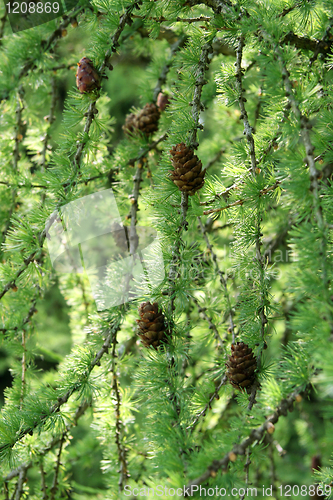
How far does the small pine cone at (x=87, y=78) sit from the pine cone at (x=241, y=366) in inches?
19.0

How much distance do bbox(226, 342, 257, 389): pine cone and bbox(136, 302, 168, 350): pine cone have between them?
103mm

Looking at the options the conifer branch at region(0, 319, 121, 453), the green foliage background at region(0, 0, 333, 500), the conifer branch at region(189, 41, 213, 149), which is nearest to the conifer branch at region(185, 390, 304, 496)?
the green foliage background at region(0, 0, 333, 500)

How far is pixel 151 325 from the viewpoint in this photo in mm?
550

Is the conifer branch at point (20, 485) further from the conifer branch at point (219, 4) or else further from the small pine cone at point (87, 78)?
the conifer branch at point (219, 4)

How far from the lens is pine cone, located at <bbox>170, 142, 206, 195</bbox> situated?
0.56 m

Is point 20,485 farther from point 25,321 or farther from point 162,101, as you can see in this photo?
point 162,101

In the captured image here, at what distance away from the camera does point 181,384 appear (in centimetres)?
53

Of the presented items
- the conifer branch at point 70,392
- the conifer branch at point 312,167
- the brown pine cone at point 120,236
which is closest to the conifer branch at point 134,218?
the brown pine cone at point 120,236

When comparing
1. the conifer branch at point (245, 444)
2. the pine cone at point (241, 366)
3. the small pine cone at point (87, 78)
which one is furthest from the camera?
the small pine cone at point (87, 78)

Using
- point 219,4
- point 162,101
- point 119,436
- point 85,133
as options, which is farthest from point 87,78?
point 119,436

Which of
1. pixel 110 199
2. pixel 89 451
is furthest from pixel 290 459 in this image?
pixel 110 199

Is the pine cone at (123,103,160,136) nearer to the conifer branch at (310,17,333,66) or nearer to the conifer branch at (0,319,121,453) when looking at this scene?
the conifer branch at (310,17,333,66)

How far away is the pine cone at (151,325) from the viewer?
550 millimetres

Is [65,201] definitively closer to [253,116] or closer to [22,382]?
[22,382]
